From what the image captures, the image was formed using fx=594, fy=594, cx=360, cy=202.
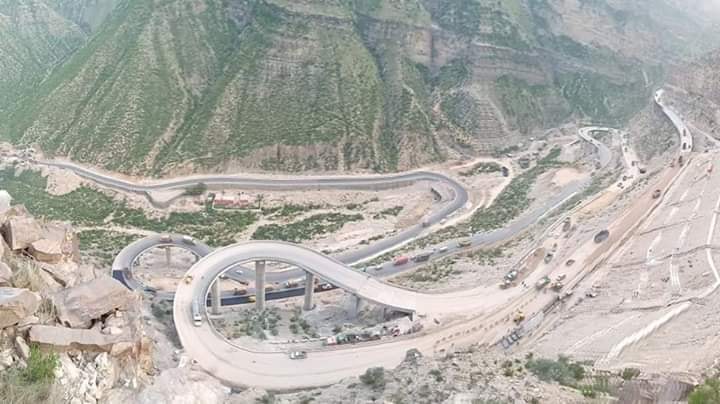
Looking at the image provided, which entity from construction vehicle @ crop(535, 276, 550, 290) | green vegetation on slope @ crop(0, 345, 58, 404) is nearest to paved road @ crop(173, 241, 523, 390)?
construction vehicle @ crop(535, 276, 550, 290)

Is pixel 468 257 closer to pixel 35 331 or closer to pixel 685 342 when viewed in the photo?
pixel 685 342

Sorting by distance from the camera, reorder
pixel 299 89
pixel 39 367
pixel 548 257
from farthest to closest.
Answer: pixel 299 89 → pixel 548 257 → pixel 39 367

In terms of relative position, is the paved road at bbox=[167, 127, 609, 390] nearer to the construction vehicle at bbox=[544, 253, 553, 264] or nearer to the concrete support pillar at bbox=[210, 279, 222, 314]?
the concrete support pillar at bbox=[210, 279, 222, 314]

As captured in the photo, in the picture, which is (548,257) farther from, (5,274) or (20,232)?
(5,274)

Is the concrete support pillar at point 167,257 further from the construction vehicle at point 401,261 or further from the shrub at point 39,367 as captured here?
the shrub at point 39,367

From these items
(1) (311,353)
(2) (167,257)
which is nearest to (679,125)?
(1) (311,353)

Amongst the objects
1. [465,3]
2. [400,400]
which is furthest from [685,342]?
[465,3]

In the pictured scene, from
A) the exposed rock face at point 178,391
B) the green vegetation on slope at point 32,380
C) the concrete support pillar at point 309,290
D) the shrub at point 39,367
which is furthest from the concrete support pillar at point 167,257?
→ the shrub at point 39,367
